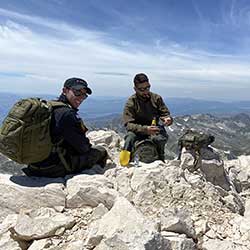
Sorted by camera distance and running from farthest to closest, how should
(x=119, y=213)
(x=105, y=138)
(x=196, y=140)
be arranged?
(x=105, y=138), (x=196, y=140), (x=119, y=213)

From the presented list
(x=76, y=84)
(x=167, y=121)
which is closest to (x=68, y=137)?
(x=76, y=84)

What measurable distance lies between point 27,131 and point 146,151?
16.5 ft

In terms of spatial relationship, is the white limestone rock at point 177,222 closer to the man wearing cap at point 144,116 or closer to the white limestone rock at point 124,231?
the white limestone rock at point 124,231

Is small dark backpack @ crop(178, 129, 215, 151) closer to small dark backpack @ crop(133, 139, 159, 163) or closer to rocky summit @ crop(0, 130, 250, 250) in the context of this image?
small dark backpack @ crop(133, 139, 159, 163)

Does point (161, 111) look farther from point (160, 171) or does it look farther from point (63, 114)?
point (63, 114)

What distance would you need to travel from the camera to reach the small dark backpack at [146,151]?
13.0 metres

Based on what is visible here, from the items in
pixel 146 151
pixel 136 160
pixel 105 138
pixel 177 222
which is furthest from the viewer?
pixel 105 138

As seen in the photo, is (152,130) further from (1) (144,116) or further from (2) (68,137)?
(2) (68,137)

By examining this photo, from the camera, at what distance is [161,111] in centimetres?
1409

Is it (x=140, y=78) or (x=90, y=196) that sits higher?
(x=140, y=78)

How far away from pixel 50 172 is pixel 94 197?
1.88 m

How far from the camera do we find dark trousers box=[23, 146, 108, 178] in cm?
1047

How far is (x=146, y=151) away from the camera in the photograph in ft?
43.0

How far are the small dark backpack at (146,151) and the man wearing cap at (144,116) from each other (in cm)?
23
